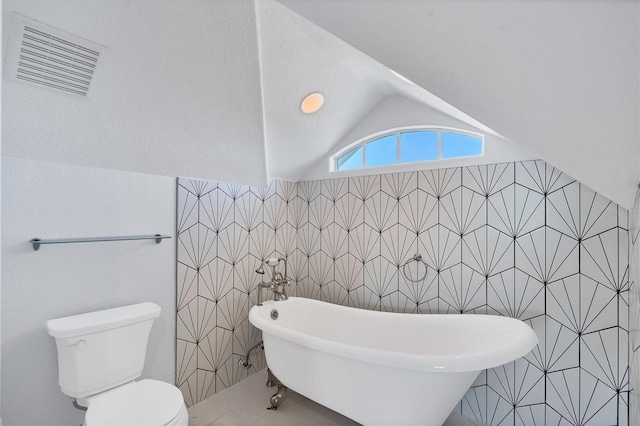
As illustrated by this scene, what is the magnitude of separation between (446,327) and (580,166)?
1274mm

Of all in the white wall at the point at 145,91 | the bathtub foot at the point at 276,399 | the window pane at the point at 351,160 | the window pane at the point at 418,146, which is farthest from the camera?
the window pane at the point at 351,160

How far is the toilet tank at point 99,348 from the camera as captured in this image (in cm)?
160

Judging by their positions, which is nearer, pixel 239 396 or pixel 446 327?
pixel 446 327

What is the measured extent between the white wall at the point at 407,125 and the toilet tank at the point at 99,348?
6.29 feet

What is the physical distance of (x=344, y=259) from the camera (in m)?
2.90

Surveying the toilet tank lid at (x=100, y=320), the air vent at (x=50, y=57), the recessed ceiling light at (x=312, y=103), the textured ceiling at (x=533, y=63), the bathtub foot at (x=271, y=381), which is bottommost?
the bathtub foot at (x=271, y=381)

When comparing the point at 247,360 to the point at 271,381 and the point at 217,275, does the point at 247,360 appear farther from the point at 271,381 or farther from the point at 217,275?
the point at 217,275

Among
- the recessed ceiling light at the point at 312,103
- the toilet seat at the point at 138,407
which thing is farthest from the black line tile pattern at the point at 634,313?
the toilet seat at the point at 138,407

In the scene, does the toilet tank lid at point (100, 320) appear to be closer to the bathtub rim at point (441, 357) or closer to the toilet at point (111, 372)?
the toilet at point (111, 372)

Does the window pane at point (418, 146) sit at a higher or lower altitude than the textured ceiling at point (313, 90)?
lower

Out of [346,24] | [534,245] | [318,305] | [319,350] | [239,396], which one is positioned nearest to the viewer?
[346,24]

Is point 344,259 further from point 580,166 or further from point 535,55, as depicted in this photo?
point 535,55

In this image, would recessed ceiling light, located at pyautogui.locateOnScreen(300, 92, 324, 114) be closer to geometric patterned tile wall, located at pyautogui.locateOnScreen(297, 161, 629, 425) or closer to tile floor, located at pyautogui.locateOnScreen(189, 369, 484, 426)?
geometric patterned tile wall, located at pyautogui.locateOnScreen(297, 161, 629, 425)

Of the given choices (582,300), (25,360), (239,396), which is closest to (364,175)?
(582,300)
